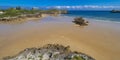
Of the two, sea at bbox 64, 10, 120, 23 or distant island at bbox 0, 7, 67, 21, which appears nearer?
distant island at bbox 0, 7, 67, 21

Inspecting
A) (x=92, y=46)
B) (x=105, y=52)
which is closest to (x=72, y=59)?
(x=105, y=52)

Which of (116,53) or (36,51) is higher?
(36,51)

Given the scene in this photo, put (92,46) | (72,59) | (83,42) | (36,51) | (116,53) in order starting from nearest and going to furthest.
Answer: (72,59)
(36,51)
(116,53)
(92,46)
(83,42)

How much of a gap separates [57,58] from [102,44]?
7.49 meters

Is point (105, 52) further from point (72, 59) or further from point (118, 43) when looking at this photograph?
point (72, 59)

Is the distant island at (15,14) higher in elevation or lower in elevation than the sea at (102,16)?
higher

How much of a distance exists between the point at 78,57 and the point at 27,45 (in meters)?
7.21

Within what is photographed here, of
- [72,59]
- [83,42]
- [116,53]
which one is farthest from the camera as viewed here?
[83,42]

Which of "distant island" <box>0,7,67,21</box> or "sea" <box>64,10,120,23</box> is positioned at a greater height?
"distant island" <box>0,7,67,21</box>

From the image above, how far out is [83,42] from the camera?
57.6 ft

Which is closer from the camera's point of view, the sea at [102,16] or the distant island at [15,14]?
the distant island at [15,14]

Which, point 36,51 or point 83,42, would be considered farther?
point 83,42

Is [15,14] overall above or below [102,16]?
above

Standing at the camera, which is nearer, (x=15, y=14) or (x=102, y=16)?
(x=15, y=14)
